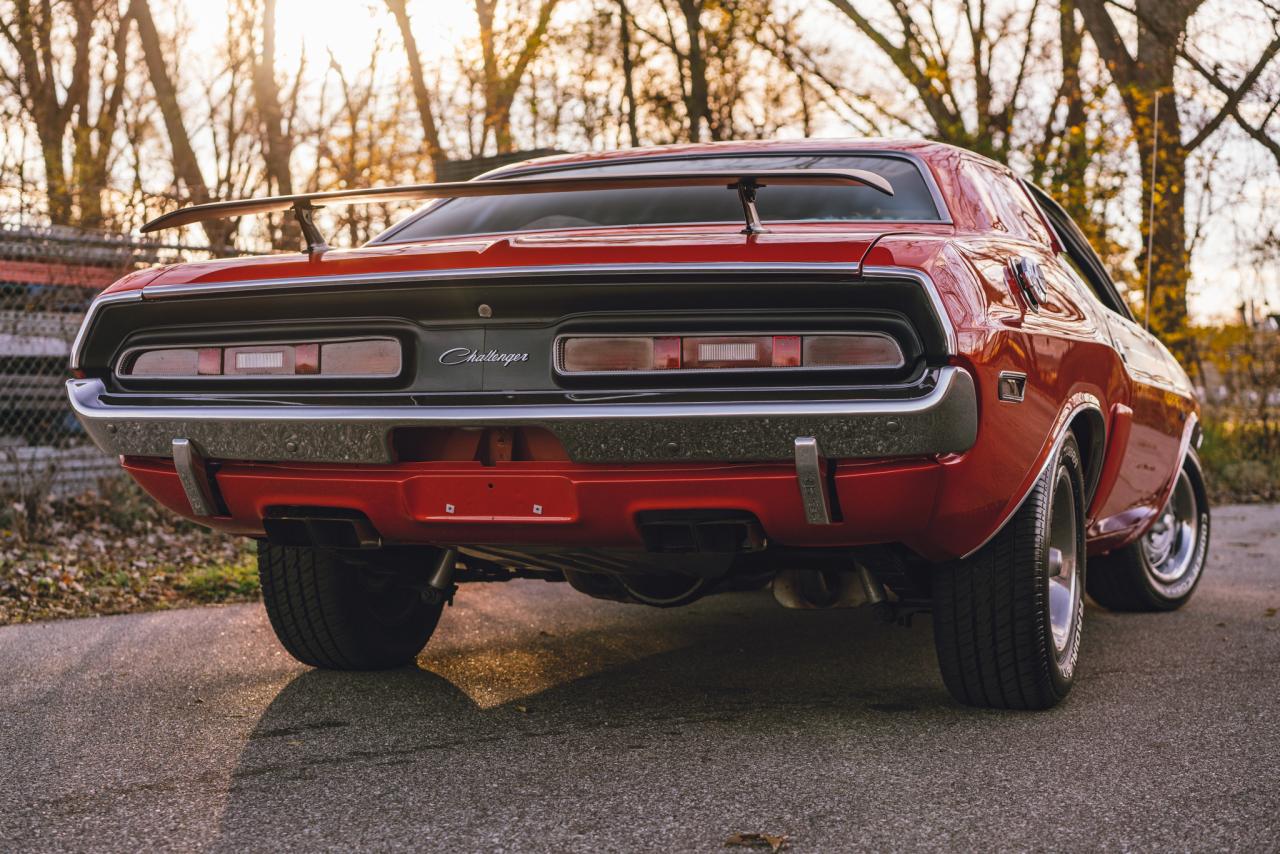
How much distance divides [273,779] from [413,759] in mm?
317

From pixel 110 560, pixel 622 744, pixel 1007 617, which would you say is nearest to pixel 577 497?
pixel 622 744

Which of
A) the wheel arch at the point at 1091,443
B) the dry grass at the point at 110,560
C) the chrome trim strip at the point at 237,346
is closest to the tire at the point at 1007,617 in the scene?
the wheel arch at the point at 1091,443

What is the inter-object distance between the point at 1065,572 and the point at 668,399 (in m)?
1.47

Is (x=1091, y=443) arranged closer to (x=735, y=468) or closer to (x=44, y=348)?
(x=735, y=468)

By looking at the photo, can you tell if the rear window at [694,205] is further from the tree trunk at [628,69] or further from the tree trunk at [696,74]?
the tree trunk at [628,69]

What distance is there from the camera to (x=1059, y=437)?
10.8 feet

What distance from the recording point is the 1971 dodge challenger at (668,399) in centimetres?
277

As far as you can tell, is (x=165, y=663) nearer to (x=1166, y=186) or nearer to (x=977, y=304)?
(x=977, y=304)

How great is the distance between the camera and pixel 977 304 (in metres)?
2.86

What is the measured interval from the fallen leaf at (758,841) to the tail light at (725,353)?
0.91 meters

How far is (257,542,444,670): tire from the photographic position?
3.80 meters

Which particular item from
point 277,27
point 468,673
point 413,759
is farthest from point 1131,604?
point 277,27

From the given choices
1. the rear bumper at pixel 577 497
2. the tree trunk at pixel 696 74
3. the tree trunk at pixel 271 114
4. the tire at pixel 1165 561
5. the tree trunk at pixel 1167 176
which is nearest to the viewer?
the rear bumper at pixel 577 497

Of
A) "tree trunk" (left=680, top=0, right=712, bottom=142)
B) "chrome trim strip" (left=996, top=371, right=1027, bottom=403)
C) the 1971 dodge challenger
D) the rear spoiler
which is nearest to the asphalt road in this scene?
the 1971 dodge challenger
